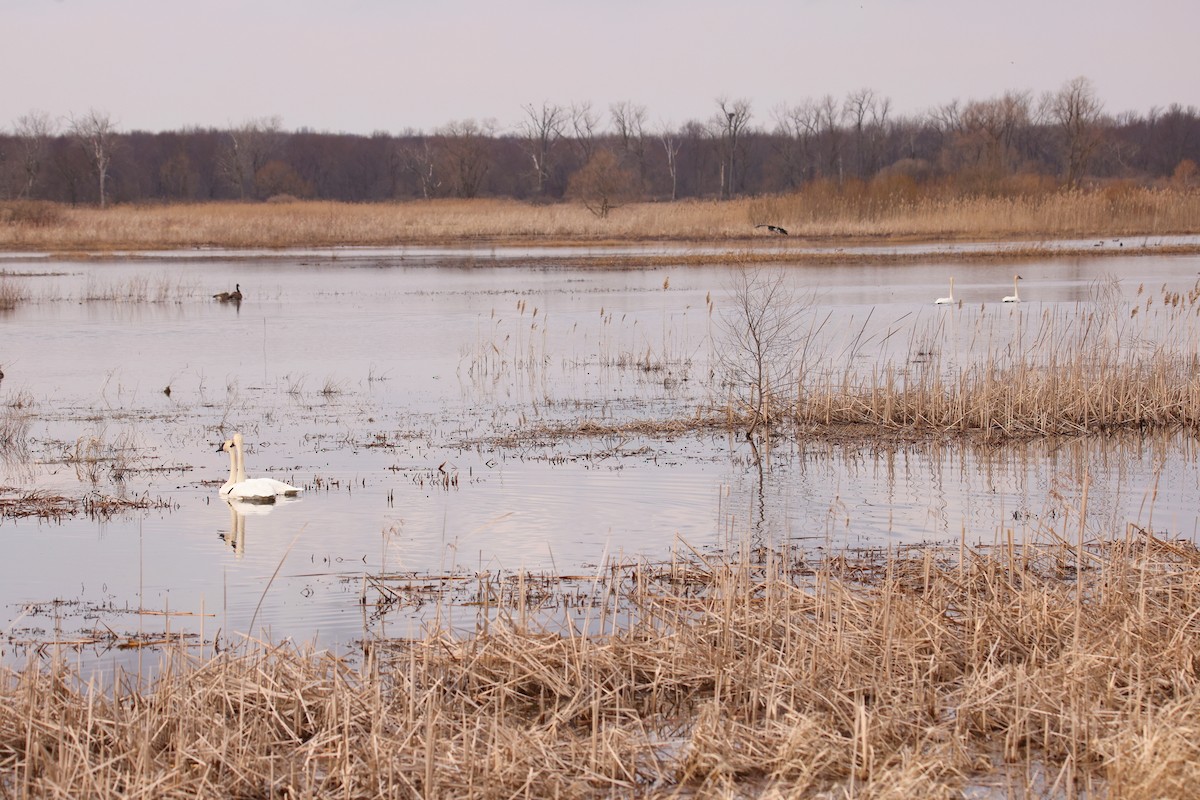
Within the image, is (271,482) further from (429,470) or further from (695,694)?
(695,694)

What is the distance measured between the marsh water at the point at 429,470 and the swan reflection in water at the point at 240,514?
3cm

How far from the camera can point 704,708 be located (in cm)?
473

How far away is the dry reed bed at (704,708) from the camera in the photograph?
4309 millimetres

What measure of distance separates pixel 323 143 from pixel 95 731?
112 m

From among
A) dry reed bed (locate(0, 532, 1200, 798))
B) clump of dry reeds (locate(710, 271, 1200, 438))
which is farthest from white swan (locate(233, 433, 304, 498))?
clump of dry reeds (locate(710, 271, 1200, 438))

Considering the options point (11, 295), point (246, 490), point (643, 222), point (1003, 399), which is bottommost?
point (246, 490)

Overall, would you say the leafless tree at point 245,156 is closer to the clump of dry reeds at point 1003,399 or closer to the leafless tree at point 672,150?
the leafless tree at point 672,150

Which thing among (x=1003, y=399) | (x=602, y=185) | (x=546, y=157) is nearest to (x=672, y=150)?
(x=546, y=157)

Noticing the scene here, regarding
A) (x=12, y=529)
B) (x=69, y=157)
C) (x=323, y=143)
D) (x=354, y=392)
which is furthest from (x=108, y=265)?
(x=323, y=143)

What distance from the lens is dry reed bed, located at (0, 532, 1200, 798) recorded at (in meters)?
4.31

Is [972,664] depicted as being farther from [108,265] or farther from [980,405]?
[108,265]

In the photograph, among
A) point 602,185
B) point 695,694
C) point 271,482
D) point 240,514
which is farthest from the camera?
point 602,185

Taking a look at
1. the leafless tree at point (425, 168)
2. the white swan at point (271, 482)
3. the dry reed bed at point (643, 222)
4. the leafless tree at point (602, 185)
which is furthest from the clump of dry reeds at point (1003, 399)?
the leafless tree at point (425, 168)

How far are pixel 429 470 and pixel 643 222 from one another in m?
38.3
